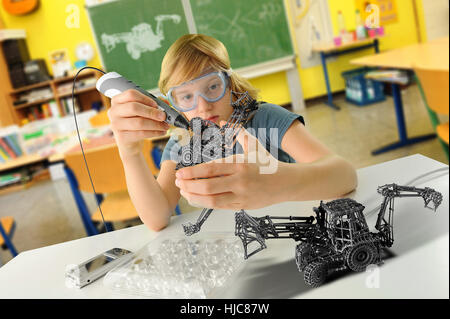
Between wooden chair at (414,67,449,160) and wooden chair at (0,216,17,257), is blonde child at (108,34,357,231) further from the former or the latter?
wooden chair at (0,216,17,257)

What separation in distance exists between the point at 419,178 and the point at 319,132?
128 millimetres

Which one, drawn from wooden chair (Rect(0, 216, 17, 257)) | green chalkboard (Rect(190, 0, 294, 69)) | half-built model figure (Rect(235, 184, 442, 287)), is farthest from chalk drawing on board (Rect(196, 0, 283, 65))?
wooden chair (Rect(0, 216, 17, 257))

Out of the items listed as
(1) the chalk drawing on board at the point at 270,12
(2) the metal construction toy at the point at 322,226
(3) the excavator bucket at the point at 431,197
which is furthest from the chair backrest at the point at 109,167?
(3) the excavator bucket at the point at 431,197

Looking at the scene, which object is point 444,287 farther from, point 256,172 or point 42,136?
point 42,136

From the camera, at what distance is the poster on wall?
42 centimetres

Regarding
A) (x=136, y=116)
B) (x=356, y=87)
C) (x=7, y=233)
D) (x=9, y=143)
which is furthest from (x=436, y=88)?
(x=9, y=143)

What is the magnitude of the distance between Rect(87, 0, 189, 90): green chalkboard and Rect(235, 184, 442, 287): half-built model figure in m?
0.23

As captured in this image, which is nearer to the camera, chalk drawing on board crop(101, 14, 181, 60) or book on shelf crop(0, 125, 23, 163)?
chalk drawing on board crop(101, 14, 181, 60)

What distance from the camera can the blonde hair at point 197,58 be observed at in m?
0.43

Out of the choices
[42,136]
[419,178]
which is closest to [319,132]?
[419,178]

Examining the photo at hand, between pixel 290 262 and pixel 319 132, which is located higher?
pixel 319 132

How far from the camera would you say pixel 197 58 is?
0.43 metres

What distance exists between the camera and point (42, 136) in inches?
72.2
